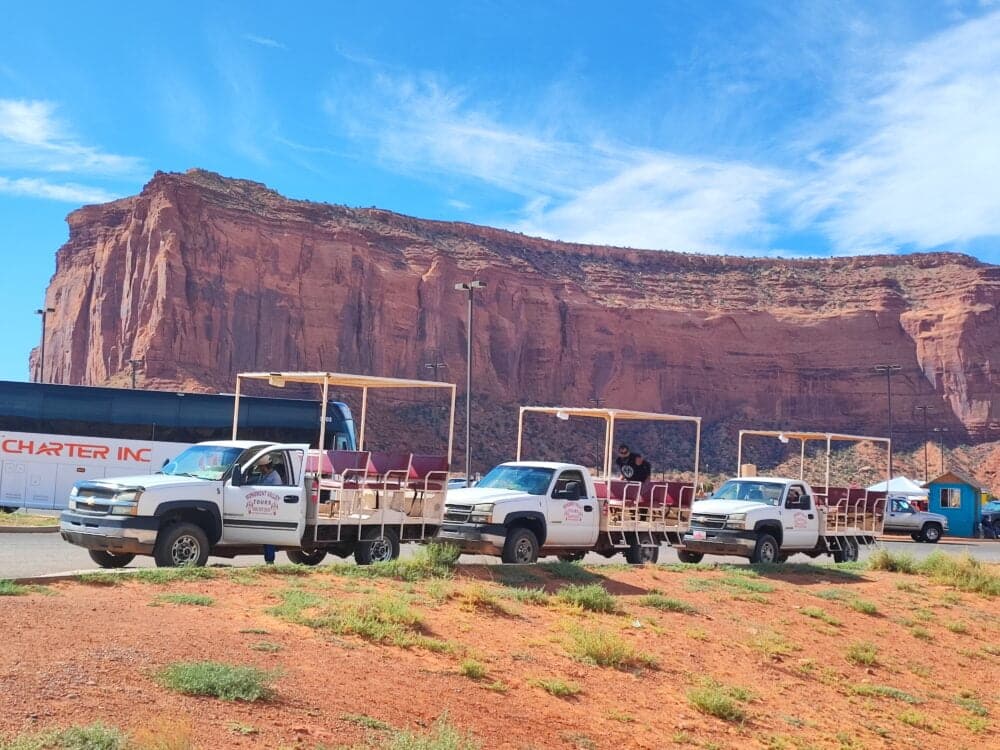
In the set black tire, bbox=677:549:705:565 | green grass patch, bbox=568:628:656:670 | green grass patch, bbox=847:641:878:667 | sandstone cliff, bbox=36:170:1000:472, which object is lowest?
green grass patch, bbox=847:641:878:667

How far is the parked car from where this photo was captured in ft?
124

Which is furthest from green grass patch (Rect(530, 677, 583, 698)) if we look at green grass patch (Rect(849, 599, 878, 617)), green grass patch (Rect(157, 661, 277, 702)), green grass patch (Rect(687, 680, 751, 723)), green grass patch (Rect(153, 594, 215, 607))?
green grass patch (Rect(849, 599, 878, 617))

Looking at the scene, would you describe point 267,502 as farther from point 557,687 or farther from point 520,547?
point 557,687

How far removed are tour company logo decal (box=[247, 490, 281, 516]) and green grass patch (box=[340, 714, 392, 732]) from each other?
21.9ft

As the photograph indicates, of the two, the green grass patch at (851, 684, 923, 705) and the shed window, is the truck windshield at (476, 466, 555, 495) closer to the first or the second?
the green grass patch at (851, 684, 923, 705)

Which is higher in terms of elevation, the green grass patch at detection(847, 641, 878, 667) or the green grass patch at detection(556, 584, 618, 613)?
the green grass patch at detection(556, 584, 618, 613)

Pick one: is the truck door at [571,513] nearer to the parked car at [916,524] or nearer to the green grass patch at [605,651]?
the green grass patch at [605,651]

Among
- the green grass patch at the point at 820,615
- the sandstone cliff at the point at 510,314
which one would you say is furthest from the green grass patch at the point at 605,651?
the sandstone cliff at the point at 510,314

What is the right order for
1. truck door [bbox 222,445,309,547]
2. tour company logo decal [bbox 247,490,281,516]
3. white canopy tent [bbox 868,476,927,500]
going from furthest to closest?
white canopy tent [bbox 868,476,927,500], tour company logo decal [bbox 247,490,281,516], truck door [bbox 222,445,309,547]

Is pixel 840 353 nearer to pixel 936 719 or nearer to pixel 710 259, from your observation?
pixel 710 259

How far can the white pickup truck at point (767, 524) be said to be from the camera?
1997 centimetres

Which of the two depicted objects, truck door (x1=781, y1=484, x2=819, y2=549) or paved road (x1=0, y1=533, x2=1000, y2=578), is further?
truck door (x1=781, y1=484, x2=819, y2=549)

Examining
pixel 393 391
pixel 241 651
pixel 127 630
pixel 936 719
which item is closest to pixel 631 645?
pixel 936 719

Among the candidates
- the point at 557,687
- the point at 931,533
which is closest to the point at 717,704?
the point at 557,687
